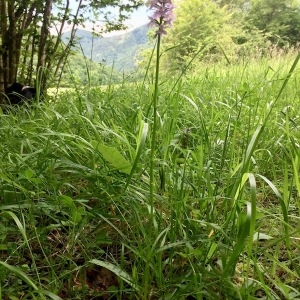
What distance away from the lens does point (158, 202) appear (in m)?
1.05

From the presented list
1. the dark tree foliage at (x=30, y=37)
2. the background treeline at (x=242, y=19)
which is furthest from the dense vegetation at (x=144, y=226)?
the background treeline at (x=242, y=19)

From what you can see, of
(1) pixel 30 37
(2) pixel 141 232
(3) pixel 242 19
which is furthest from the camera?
(3) pixel 242 19

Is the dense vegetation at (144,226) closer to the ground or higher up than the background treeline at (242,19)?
closer to the ground

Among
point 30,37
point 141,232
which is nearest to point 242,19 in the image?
point 30,37

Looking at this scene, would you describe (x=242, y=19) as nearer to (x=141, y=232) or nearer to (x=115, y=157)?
(x=115, y=157)

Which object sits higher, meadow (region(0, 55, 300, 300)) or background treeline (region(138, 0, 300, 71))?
background treeline (region(138, 0, 300, 71))

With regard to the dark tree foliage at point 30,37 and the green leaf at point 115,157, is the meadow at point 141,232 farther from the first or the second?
the dark tree foliage at point 30,37

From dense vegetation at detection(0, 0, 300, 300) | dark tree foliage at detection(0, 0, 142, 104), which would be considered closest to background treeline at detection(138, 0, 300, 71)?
dark tree foliage at detection(0, 0, 142, 104)

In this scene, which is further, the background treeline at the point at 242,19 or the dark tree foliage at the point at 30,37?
the background treeline at the point at 242,19

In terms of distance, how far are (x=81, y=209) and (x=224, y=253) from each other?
0.39 meters

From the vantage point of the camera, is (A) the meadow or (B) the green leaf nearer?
(A) the meadow

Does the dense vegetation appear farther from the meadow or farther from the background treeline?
the background treeline

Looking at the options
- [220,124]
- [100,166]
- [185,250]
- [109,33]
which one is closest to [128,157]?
[100,166]

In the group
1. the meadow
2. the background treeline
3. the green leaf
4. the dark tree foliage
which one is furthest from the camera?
the background treeline
